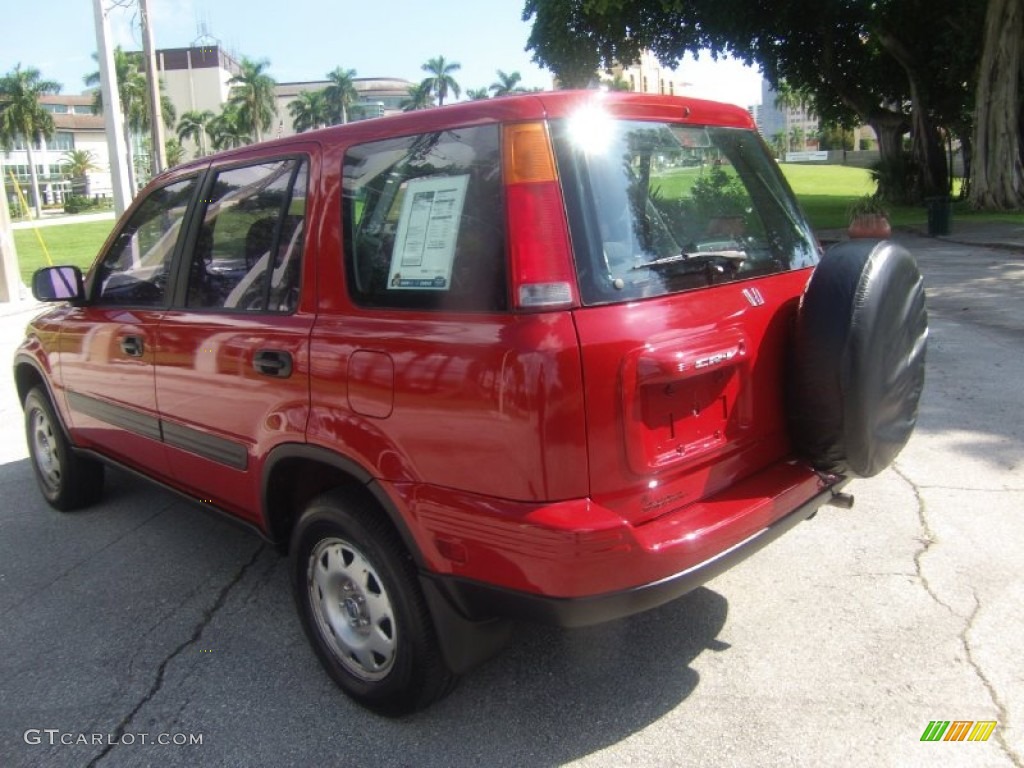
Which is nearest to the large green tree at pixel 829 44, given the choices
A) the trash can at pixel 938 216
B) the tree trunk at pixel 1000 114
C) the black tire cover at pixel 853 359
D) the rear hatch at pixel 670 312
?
the tree trunk at pixel 1000 114

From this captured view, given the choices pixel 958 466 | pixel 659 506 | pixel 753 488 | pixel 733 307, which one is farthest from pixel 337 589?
pixel 958 466

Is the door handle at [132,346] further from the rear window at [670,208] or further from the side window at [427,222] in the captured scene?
the rear window at [670,208]

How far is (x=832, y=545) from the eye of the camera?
391 centimetres

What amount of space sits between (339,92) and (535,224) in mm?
107531

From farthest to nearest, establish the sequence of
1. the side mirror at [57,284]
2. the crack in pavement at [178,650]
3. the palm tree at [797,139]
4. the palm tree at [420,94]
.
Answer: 1. the palm tree at [797,139]
2. the palm tree at [420,94]
3. the side mirror at [57,284]
4. the crack in pavement at [178,650]

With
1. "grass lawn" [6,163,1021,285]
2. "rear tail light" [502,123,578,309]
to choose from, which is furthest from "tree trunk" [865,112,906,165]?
"rear tail light" [502,123,578,309]

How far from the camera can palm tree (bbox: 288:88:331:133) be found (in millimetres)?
101250

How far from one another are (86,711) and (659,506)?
2174mm

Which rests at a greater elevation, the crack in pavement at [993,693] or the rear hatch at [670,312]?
the rear hatch at [670,312]

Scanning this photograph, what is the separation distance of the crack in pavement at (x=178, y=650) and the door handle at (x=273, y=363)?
4.03 feet

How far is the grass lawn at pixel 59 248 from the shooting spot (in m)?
23.2

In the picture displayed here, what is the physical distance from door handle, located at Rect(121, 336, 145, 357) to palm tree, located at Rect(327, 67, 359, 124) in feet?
339

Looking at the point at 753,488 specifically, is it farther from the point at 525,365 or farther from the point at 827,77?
the point at 827,77

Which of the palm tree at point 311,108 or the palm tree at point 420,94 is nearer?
the palm tree at point 420,94
